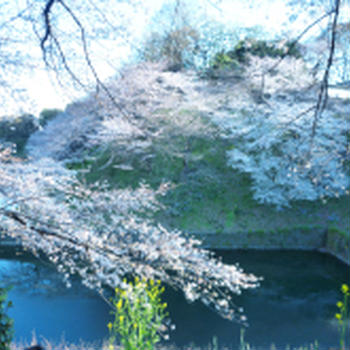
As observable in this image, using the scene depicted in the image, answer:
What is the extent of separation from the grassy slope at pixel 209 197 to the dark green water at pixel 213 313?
213 cm

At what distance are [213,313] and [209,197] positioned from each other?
6337 millimetres

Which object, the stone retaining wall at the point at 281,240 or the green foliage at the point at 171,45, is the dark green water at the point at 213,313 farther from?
the green foliage at the point at 171,45

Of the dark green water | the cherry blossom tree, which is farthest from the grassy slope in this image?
the cherry blossom tree

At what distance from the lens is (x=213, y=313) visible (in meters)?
6.20

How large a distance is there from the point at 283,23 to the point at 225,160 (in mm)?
10887

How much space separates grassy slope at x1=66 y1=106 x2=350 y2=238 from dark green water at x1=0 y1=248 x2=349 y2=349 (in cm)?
213

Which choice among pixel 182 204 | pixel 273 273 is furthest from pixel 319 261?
pixel 182 204

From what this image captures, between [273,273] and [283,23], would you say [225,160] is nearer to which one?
[273,273]

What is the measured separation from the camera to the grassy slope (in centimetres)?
1094

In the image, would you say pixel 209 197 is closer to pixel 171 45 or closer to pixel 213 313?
pixel 213 313

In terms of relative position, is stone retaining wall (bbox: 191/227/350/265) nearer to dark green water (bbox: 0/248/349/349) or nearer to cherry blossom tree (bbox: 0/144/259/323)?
dark green water (bbox: 0/248/349/349)

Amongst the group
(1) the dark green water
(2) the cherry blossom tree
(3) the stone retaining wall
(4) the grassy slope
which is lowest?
(1) the dark green water

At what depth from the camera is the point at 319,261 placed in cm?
916

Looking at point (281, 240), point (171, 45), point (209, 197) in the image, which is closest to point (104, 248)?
point (171, 45)
